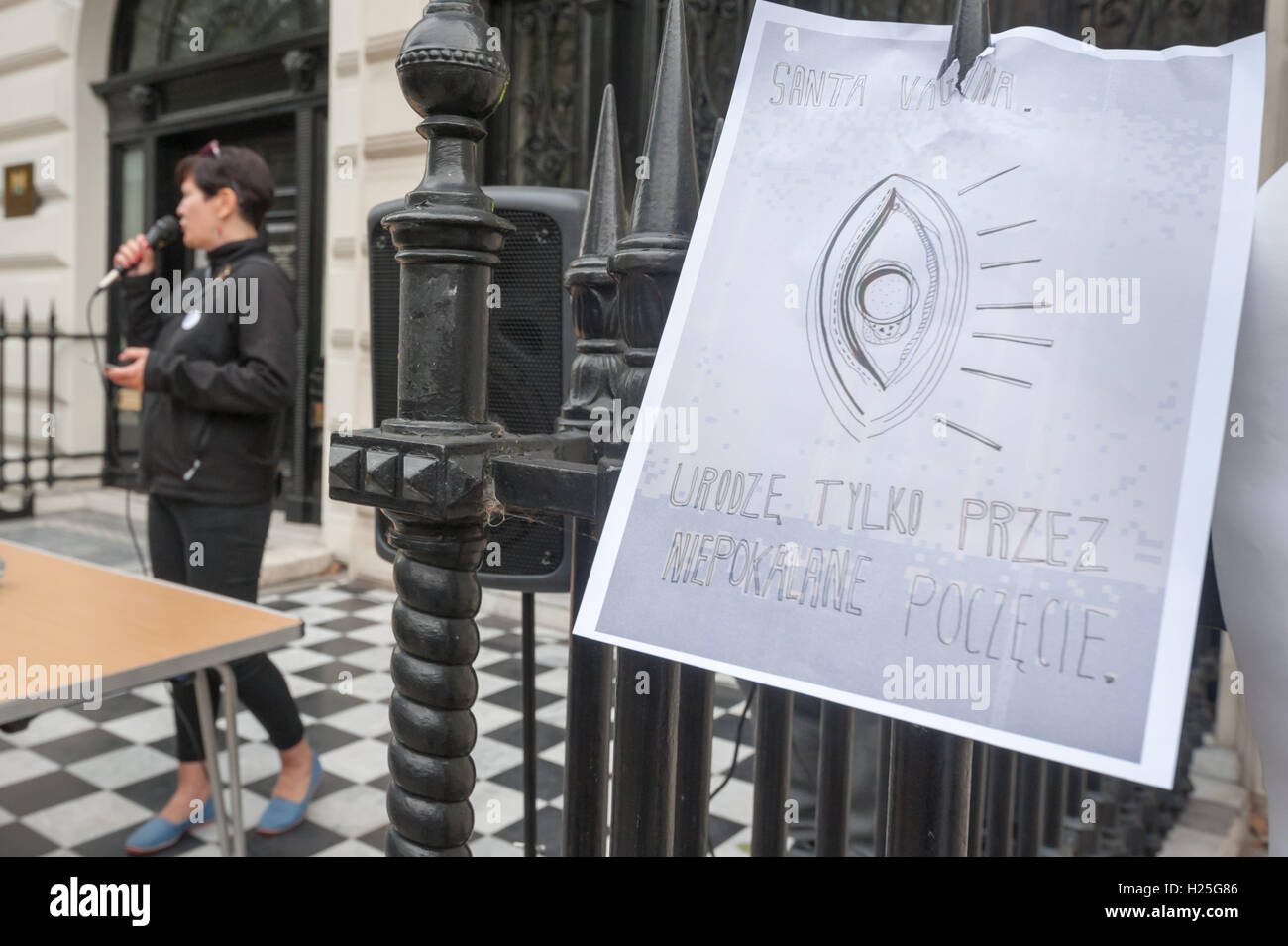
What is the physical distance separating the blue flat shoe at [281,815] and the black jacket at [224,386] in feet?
2.86

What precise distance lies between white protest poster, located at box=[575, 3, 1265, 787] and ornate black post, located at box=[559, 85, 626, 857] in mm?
257

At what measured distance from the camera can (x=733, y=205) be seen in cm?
75

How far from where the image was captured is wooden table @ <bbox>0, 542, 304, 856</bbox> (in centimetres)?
172

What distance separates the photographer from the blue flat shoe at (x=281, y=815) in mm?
2775

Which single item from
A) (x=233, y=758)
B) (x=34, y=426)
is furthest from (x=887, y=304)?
(x=34, y=426)

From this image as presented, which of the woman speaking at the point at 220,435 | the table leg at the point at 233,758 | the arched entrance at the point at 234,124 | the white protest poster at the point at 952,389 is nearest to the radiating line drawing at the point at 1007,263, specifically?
the white protest poster at the point at 952,389

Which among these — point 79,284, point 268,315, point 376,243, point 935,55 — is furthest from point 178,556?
point 79,284

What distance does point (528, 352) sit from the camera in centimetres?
154

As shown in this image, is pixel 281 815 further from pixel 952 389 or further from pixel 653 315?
pixel 952 389

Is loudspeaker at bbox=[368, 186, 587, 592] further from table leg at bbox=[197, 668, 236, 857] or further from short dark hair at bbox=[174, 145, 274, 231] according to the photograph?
short dark hair at bbox=[174, 145, 274, 231]

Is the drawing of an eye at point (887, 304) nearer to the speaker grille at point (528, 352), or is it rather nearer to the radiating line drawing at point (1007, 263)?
the radiating line drawing at point (1007, 263)

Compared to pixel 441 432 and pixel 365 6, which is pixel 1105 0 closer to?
pixel 441 432

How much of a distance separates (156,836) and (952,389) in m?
2.74
